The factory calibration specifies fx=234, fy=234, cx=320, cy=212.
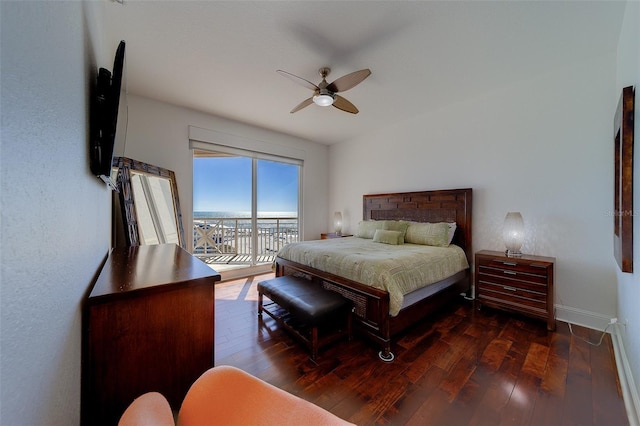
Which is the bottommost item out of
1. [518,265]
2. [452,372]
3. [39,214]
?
[452,372]

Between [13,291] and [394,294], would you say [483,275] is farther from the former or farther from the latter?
[13,291]

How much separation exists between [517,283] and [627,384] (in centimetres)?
100

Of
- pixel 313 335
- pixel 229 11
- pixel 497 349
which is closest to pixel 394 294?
pixel 313 335

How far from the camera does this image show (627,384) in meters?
1.49

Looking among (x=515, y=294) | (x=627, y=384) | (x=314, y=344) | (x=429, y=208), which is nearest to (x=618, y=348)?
(x=627, y=384)

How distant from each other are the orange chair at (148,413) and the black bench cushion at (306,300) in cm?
126

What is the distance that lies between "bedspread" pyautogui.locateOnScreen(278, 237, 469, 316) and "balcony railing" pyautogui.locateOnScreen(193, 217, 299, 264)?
A: 221cm

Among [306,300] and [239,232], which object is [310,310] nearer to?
[306,300]

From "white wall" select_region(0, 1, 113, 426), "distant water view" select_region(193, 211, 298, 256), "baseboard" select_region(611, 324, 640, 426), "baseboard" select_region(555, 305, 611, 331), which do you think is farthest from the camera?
"distant water view" select_region(193, 211, 298, 256)

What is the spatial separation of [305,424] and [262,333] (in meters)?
1.83

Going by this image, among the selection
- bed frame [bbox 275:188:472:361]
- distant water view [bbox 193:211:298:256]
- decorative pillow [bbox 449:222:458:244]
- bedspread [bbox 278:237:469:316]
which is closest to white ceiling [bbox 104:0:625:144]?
bed frame [bbox 275:188:472:361]

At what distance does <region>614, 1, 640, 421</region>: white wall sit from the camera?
1.38m

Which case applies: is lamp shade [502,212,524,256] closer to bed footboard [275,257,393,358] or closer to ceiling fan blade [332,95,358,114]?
bed footboard [275,257,393,358]

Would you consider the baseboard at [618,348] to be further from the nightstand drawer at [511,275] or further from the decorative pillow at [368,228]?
the decorative pillow at [368,228]
